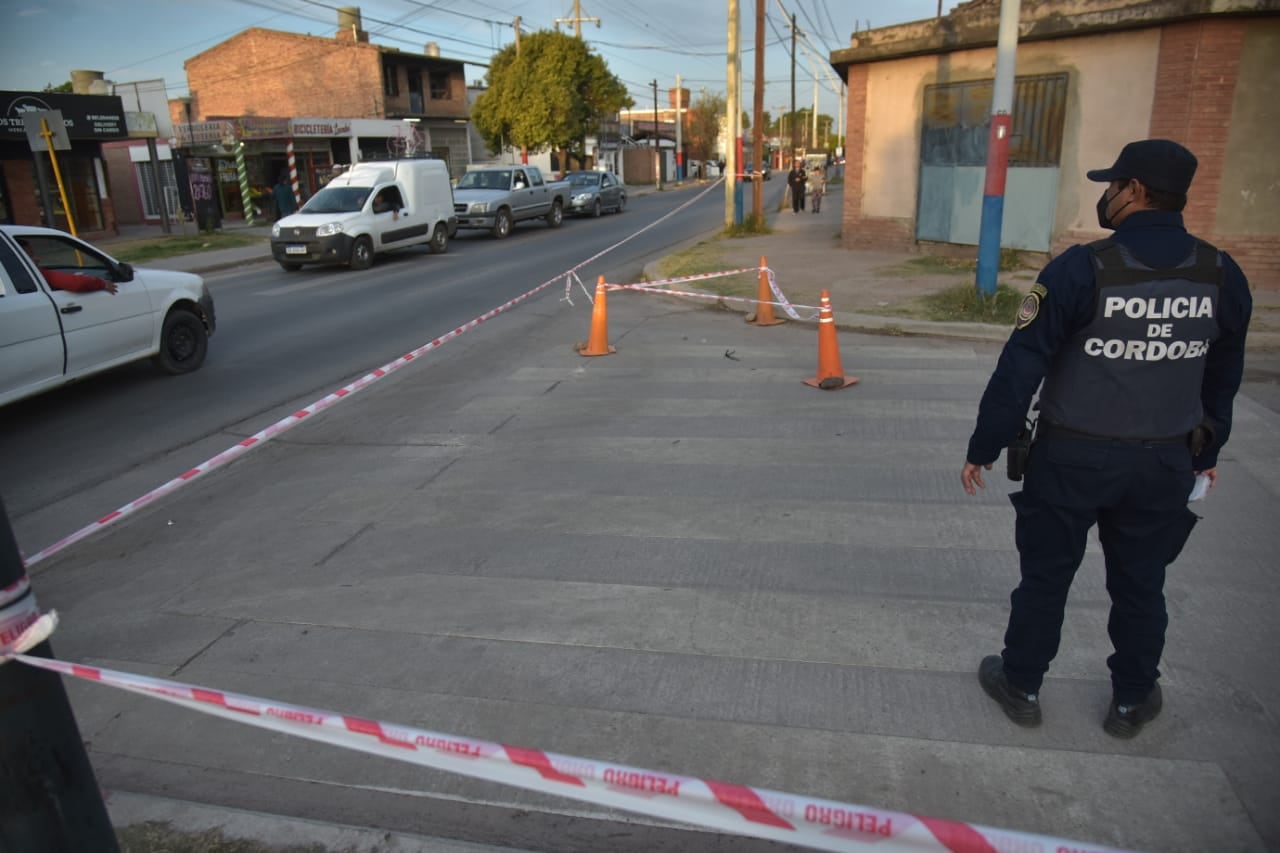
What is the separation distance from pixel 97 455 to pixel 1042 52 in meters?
14.5

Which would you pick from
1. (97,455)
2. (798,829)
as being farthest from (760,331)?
(798,829)

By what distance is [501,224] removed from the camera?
25688 mm

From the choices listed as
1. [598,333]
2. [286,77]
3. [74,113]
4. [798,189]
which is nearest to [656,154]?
[286,77]

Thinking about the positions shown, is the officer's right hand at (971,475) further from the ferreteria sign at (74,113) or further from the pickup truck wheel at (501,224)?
the ferreteria sign at (74,113)

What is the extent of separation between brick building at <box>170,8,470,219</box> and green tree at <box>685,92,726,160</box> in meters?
52.1

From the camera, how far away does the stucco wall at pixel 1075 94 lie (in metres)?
13.5

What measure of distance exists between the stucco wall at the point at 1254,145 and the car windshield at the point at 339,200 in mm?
15657

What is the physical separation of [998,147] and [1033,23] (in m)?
4.87

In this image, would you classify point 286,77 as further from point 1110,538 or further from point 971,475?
point 1110,538

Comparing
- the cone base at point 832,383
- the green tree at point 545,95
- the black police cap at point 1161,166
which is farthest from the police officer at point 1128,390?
the green tree at point 545,95

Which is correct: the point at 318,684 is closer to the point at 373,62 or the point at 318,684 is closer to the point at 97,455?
the point at 97,455

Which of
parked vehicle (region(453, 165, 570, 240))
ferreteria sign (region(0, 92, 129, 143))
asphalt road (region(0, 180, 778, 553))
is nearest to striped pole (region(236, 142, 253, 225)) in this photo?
ferreteria sign (region(0, 92, 129, 143))

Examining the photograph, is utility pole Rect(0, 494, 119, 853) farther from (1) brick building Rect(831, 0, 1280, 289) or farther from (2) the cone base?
(1) brick building Rect(831, 0, 1280, 289)

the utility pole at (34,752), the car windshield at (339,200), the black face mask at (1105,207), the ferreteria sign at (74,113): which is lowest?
the utility pole at (34,752)
